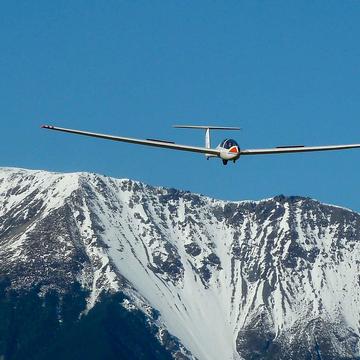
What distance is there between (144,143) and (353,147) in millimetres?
28677

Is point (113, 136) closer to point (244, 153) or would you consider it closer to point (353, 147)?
point (244, 153)

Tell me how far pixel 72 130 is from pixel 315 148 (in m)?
33.4

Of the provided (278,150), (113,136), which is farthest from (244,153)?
(113,136)

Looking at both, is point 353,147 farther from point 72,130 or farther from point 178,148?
point 72,130

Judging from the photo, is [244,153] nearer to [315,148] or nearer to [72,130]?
[315,148]

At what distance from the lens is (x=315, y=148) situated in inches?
7825

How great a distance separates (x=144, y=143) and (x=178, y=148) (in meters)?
4.69

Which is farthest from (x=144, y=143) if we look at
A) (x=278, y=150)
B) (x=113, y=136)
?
(x=278, y=150)

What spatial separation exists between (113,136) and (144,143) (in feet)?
14.1

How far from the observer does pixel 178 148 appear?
196 metres

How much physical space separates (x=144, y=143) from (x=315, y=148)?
932 inches

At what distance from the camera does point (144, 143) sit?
195 meters

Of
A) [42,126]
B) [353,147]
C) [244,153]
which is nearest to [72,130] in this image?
[42,126]

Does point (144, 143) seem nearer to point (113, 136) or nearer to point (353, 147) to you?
point (113, 136)
